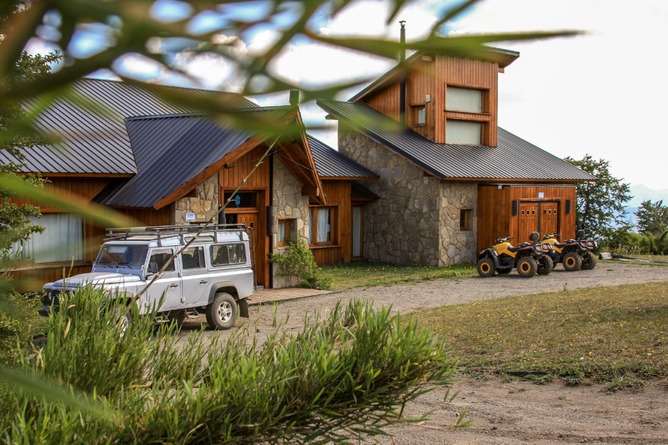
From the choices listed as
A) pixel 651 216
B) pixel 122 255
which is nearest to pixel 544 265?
pixel 122 255

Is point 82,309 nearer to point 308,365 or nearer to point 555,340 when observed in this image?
point 308,365

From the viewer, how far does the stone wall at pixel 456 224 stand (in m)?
24.9

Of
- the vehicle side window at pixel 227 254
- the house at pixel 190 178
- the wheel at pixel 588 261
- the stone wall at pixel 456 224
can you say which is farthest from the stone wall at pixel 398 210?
the vehicle side window at pixel 227 254

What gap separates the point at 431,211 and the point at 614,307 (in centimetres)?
1195

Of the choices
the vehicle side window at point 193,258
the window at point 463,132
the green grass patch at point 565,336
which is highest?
the window at point 463,132

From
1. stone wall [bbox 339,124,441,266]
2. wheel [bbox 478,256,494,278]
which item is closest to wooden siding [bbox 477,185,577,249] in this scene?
stone wall [bbox 339,124,441,266]

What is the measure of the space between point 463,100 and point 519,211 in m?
5.04

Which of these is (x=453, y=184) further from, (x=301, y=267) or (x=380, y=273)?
(x=301, y=267)

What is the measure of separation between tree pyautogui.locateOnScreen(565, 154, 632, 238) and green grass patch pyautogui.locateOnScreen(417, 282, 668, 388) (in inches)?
717

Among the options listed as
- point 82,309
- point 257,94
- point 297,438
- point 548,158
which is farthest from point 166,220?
point 548,158

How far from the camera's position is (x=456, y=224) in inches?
997

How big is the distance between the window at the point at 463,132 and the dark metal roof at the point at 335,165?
3620mm

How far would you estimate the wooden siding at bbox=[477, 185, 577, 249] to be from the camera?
1002 inches

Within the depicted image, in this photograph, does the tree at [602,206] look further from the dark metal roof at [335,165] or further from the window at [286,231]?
the window at [286,231]
